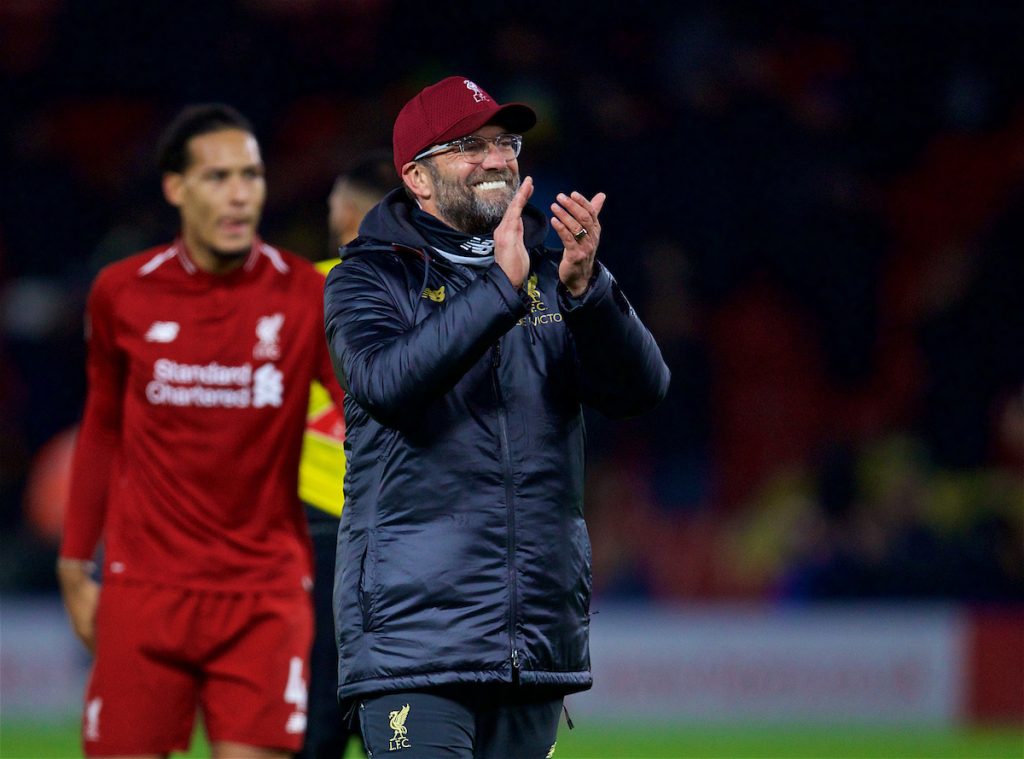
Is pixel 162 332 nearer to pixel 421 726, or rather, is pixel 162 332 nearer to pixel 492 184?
pixel 492 184

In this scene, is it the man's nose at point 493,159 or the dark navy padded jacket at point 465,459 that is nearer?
the dark navy padded jacket at point 465,459

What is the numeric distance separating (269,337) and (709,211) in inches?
322

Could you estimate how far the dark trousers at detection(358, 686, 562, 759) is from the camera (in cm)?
357

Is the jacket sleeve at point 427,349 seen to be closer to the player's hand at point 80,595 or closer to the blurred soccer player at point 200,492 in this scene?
the blurred soccer player at point 200,492

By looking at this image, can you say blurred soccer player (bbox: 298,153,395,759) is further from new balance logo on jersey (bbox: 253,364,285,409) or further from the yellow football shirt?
new balance logo on jersey (bbox: 253,364,285,409)

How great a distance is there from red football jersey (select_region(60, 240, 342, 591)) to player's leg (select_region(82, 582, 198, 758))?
0.10m

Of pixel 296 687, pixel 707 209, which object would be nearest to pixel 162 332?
pixel 296 687

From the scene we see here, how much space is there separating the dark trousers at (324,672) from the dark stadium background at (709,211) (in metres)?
5.83

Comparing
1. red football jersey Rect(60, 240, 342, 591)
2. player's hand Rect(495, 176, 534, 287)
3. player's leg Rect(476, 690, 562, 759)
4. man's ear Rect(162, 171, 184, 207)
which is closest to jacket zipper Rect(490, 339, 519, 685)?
player's leg Rect(476, 690, 562, 759)

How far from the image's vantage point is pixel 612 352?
3689 mm

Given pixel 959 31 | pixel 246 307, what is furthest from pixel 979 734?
pixel 246 307

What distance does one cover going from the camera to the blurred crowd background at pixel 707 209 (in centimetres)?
1188

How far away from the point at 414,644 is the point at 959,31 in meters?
11.4

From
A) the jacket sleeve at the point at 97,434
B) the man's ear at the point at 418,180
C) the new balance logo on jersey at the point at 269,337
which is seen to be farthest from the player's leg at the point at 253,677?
the man's ear at the point at 418,180
